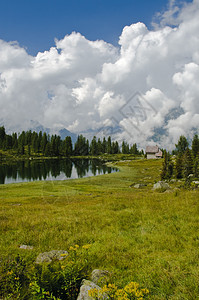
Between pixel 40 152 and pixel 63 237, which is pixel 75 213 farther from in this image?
pixel 40 152

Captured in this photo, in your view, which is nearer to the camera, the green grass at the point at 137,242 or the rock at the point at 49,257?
the green grass at the point at 137,242

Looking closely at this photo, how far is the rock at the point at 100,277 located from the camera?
5.17 m

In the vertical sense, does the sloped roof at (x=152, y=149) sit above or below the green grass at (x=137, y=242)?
above

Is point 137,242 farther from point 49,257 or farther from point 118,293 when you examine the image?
point 118,293

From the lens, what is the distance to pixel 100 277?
17.7 feet

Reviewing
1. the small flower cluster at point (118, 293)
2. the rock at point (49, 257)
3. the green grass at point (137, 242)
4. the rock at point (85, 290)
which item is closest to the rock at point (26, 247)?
the green grass at point (137, 242)

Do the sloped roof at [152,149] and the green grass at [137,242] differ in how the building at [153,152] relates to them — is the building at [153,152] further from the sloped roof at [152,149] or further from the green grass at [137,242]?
the green grass at [137,242]

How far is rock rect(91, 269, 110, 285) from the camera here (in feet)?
17.0

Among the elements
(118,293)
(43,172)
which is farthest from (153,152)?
(118,293)

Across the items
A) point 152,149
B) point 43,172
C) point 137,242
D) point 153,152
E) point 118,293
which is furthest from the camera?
point 152,149

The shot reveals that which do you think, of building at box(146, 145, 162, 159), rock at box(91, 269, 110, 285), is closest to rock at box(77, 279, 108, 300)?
rock at box(91, 269, 110, 285)

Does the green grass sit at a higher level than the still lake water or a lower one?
higher

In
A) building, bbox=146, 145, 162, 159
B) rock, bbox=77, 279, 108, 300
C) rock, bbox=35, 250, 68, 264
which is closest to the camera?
rock, bbox=77, 279, 108, 300

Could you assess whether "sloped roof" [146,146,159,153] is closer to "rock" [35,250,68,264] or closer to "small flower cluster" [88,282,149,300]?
"rock" [35,250,68,264]
